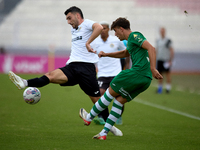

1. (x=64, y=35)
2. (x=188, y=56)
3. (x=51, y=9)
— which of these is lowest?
(x=188, y=56)

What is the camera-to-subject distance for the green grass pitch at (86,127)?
187 inches

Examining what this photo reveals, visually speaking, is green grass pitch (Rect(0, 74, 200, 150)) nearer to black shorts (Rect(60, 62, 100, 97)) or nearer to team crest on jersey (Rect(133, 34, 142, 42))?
black shorts (Rect(60, 62, 100, 97))

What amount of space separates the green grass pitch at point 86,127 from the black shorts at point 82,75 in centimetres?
80

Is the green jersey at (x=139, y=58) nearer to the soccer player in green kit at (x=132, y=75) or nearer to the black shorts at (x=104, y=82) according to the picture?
the soccer player in green kit at (x=132, y=75)

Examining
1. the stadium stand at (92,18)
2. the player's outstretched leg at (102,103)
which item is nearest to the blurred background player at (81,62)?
the player's outstretched leg at (102,103)

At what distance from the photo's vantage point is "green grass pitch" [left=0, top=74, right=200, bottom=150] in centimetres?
474

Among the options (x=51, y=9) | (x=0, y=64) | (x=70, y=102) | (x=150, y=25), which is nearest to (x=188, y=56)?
(x=150, y=25)

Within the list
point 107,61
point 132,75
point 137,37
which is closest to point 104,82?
point 107,61

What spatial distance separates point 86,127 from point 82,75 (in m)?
1.23

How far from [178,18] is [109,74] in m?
22.8

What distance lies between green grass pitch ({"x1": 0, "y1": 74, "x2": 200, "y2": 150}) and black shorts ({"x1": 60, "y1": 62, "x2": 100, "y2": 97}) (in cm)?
80

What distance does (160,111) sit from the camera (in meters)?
8.66

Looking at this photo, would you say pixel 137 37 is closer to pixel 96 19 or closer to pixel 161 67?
pixel 161 67

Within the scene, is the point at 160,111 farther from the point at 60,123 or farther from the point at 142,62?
the point at 142,62
